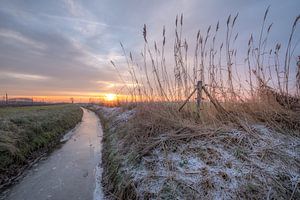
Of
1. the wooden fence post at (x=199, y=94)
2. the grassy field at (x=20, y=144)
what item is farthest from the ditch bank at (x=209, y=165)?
the grassy field at (x=20, y=144)

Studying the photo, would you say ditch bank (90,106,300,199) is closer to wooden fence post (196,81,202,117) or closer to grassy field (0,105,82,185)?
wooden fence post (196,81,202,117)

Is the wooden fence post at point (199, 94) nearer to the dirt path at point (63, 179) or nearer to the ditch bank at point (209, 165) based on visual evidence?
the ditch bank at point (209, 165)

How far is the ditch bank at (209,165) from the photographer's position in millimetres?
1907

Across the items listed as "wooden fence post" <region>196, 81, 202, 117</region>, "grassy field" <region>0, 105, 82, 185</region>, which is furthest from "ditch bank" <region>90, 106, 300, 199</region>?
"grassy field" <region>0, 105, 82, 185</region>

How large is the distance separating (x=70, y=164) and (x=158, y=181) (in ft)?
11.1

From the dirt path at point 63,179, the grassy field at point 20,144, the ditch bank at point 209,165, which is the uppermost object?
the ditch bank at point 209,165

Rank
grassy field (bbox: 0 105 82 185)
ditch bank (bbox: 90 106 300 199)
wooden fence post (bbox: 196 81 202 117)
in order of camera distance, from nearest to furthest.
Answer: ditch bank (bbox: 90 106 300 199), wooden fence post (bbox: 196 81 202 117), grassy field (bbox: 0 105 82 185)

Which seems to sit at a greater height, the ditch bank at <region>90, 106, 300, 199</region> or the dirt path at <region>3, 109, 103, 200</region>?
the ditch bank at <region>90, 106, 300, 199</region>

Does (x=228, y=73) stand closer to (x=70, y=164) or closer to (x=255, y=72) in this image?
(x=255, y=72)

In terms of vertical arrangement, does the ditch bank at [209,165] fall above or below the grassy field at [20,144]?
above

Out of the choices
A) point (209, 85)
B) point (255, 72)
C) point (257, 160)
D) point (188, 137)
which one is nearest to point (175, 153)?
point (188, 137)

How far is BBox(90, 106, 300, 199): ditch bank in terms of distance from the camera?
6.26 ft

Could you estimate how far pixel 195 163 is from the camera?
2326mm

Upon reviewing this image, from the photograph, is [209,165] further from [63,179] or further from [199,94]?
[63,179]
